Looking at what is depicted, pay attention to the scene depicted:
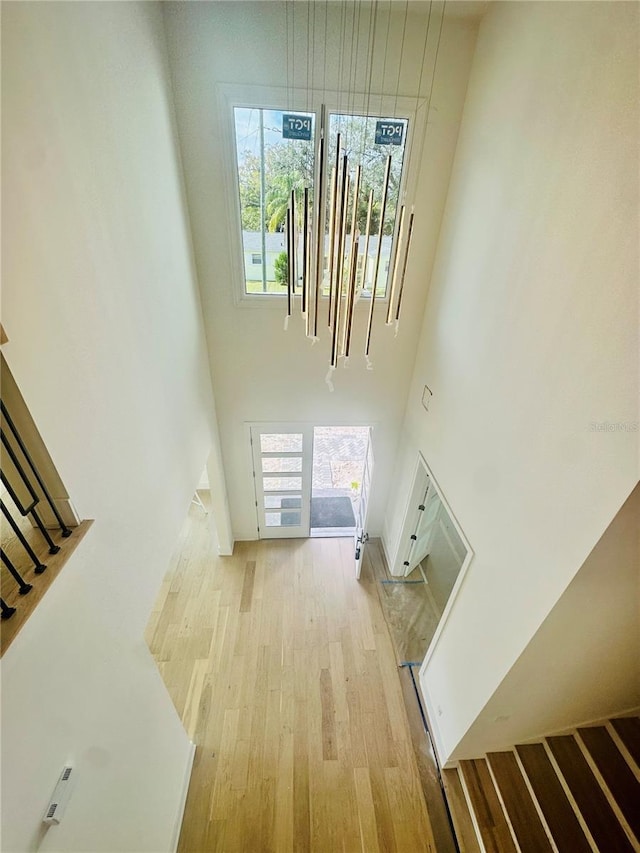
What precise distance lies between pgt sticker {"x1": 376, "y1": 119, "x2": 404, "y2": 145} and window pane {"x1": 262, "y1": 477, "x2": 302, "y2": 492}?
370cm

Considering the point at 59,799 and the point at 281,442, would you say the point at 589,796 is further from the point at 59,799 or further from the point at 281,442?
the point at 281,442

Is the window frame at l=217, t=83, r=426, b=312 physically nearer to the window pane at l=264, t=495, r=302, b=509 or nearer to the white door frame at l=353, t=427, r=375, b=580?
the white door frame at l=353, t=427, r=375, b=580

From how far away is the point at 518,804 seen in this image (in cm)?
259

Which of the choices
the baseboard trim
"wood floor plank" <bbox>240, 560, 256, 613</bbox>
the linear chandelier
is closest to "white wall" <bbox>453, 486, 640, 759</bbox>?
the linear chandelier

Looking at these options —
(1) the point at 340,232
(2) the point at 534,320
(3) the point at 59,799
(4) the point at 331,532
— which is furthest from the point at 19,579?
(4) the point at 331,532

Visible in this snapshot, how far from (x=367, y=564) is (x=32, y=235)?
4.77 meters

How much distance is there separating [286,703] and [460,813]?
5.39ft

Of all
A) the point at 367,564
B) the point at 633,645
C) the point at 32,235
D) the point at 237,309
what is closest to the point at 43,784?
the point at 32,235

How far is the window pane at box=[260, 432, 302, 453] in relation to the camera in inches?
174

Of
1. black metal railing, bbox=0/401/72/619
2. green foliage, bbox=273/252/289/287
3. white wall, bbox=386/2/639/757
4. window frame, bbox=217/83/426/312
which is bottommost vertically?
black metal railing, bbox=0/401/72/619

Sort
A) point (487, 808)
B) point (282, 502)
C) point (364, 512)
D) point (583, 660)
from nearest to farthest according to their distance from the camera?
1. point (583, 660)
2. point (487, 808)
3. point (364, 512)
4. point (282, 502)

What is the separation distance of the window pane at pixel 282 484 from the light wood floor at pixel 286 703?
0.94 meters

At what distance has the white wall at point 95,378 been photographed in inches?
49.6

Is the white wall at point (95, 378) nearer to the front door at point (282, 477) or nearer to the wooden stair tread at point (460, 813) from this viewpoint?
the front door at point (282, 477)
